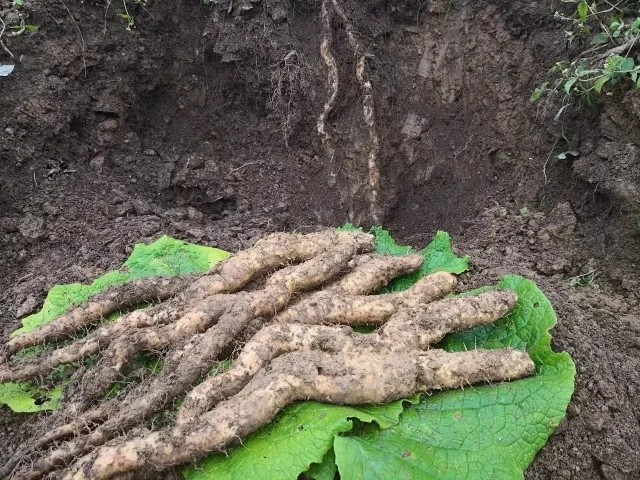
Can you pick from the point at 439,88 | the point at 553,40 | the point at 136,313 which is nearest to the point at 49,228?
the point at 136,313

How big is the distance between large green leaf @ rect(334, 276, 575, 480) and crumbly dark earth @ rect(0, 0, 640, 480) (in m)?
0.98

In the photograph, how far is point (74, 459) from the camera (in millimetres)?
2604

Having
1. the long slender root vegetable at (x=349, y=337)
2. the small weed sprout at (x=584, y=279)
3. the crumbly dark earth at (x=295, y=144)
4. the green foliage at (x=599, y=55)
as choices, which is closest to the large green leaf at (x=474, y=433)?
the long slender root vegetable at (x=349, y=337)

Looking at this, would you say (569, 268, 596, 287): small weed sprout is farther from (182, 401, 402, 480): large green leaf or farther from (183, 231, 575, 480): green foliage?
(182, 401, 402, 480): large green leaf

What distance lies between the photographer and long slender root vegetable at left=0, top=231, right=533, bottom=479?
2600mm

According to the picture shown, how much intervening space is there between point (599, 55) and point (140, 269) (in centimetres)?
398

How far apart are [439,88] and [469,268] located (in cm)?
249

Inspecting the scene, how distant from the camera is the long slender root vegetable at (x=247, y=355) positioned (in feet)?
8.53

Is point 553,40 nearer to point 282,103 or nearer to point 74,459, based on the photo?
point 282,103

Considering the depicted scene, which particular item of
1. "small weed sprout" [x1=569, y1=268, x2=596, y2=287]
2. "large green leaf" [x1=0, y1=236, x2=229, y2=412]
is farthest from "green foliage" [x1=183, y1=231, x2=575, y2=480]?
"large green leaf" [x1=0, y1=236, x2=229, y2=412]

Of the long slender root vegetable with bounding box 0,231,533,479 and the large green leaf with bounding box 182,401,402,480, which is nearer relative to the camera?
the large green leaf with bounding box 182,401,402,480

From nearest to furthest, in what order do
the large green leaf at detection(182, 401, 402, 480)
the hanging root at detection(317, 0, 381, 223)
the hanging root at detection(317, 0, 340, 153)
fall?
the large green leaf at detection(182, 401, 402, 480) < the hanging root at detection(317, 0, 381, 223) < the hanging root at detection(317, 0, 340, 153)

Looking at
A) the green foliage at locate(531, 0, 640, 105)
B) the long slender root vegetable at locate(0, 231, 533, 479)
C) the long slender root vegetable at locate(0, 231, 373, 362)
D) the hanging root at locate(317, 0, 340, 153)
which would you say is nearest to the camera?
the long slender root vegetable at locate(0, 231, 533, 479)

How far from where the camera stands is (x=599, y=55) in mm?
4012
